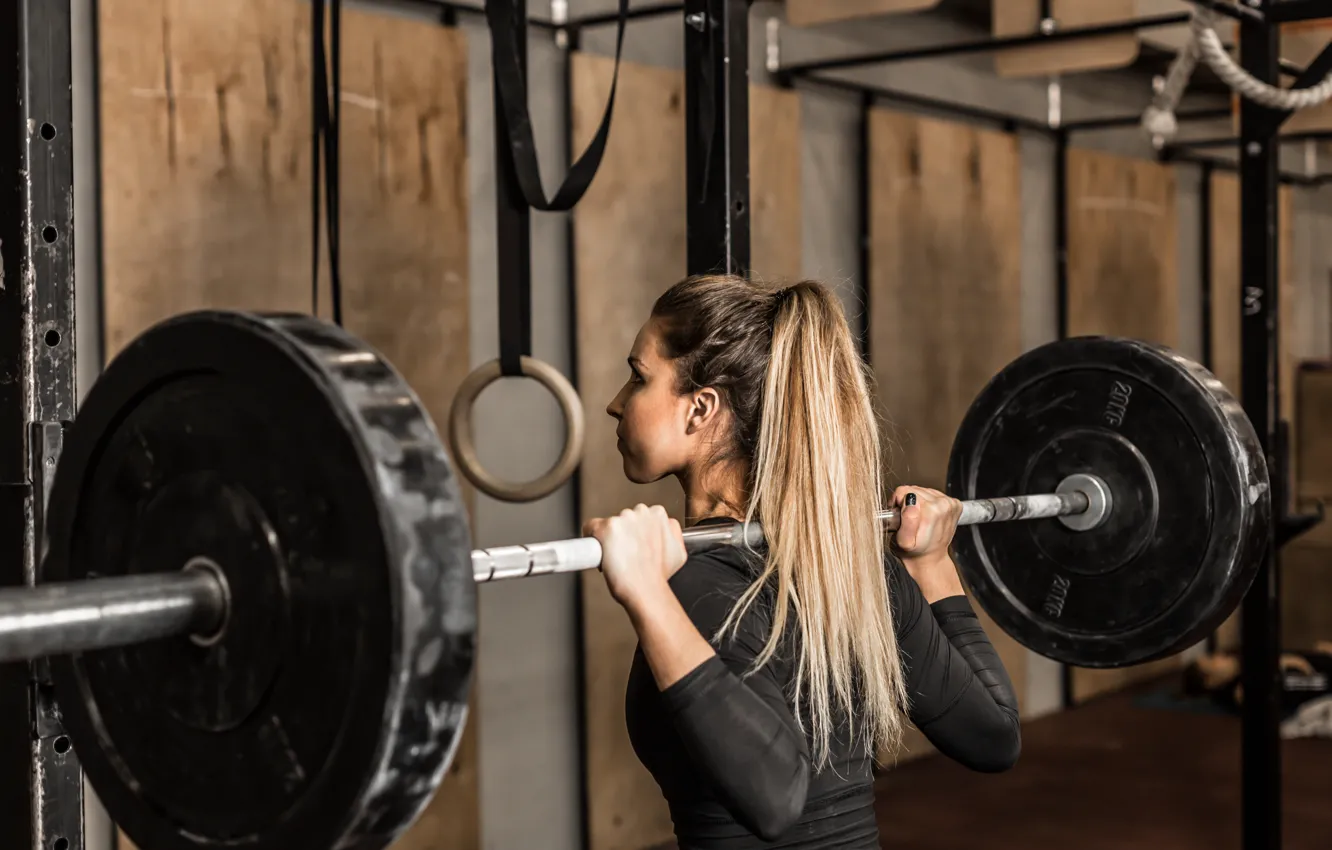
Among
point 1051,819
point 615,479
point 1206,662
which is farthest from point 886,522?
point 1206,662

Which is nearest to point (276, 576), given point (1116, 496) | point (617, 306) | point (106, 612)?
point (106, 612)

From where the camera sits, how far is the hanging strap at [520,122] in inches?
82.6

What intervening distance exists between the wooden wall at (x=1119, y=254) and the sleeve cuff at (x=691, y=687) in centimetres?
552

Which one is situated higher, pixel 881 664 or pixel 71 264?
pixel 71 264

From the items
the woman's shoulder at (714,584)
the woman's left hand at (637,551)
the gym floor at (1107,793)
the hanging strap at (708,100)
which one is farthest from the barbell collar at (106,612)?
the gym floor at (1107,793)

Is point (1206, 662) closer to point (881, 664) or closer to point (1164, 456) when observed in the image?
point (1164, 456)

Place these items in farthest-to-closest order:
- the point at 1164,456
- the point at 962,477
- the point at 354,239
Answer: the point at 354,239 < the point at 962,477 < the point at 1164,456

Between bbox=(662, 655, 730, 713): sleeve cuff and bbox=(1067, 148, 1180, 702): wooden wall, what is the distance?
5.52 meters

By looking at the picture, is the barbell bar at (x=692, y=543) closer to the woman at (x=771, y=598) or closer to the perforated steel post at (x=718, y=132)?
the woman at (x=771, y=598)

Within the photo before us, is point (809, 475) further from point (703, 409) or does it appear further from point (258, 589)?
point (258, 589)

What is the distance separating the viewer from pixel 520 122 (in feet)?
7.20

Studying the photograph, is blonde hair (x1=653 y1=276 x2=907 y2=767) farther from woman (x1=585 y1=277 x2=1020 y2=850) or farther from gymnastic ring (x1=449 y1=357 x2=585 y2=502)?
gymnastic ring (x1=449 y1=357 x2=585 y2=502)

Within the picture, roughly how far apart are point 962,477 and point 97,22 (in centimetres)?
213

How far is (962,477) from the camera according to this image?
8.59 ft
